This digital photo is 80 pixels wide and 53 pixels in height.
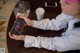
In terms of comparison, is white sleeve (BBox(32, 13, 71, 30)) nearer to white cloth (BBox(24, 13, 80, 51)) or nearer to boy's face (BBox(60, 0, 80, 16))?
white cloth (BBox(24, 13, 80, 51))

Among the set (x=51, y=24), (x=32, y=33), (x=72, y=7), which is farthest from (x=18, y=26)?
(x=72, y=7)

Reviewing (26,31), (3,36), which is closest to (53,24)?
(26,31)

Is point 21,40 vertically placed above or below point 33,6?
below

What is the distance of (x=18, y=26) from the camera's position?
1.18 m

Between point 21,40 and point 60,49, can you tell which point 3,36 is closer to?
point 21,40

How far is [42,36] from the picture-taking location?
1157mm

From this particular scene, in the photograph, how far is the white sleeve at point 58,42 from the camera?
97 cm

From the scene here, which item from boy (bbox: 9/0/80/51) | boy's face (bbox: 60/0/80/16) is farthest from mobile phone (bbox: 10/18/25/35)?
boy's face (bbox: 60/0/80/16)

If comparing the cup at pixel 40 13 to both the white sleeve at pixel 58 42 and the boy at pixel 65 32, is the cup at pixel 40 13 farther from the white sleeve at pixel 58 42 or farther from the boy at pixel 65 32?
the white sleeve at pixel 58 42

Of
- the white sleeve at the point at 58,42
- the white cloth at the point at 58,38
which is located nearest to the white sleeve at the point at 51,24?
the white cloth at the point at 58,38

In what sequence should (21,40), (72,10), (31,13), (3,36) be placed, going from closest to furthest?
(72,10) < (21,40) < (31,13) < (3,36)

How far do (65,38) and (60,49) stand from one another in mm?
69

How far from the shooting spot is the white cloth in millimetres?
975

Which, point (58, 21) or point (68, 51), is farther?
point (58, 21)
